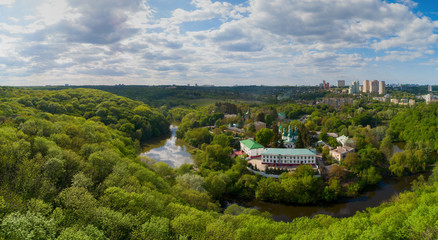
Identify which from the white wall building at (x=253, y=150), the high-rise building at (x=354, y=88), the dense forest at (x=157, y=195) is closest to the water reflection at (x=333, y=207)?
the dense forest at (x=157, y=195)

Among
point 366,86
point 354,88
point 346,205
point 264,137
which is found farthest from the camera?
point 366,86

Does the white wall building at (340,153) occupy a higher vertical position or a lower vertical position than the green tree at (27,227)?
lower

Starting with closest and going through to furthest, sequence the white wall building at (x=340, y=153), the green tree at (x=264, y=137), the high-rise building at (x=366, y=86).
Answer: the white wall building at (x=340, y=153) < the green tree at (x=264, y=137) < the high-rise building at (x=366, y=86)

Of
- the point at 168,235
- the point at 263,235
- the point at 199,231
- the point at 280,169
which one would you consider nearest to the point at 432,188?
the point at 280,169

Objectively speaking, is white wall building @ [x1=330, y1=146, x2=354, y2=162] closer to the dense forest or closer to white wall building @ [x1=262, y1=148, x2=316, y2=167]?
the dense forest

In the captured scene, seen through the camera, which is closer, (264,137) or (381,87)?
(264,137)

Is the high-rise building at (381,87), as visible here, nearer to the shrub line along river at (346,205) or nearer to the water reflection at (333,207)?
the shrub line along river at (346,205)

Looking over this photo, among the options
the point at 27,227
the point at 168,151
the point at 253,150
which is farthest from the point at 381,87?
the point at 27,227

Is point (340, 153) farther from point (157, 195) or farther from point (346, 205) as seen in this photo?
point (157, 195)

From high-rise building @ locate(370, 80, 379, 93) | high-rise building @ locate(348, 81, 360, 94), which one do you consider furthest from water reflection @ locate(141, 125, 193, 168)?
high-rise building @ locate(370, 80, 379, 93)
